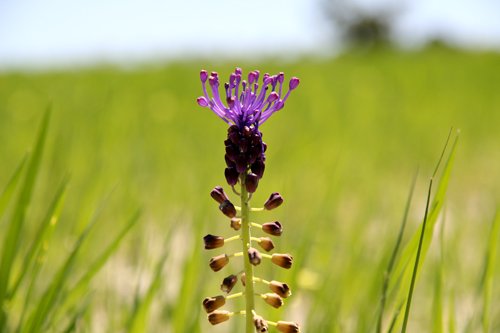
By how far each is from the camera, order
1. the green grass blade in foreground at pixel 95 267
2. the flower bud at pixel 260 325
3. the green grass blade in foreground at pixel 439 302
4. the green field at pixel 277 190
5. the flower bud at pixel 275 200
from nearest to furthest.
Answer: the flower bud at pixel 260 325 < the flower bud at pixel 275 200 < the green grass blade in foreground at pixel 439 302 < the green grass blade in foreground at pixel 95 267 < the green field at pixel 277 190

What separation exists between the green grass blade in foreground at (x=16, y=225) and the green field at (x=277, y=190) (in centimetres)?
4

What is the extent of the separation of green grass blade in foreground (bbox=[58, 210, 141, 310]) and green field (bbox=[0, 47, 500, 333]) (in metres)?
0.03

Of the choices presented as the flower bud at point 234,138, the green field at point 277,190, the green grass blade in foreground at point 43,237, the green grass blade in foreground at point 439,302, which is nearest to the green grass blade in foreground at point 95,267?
the green field at point 277,190

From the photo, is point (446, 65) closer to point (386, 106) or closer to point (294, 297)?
point (386, 106)

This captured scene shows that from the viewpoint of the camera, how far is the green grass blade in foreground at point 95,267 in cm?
131

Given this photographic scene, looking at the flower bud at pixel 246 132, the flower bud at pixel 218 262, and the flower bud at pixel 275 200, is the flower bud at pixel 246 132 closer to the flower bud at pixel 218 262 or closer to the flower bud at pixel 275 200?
the flower bud at pixel 275 200

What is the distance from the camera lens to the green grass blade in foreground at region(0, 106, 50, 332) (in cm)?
125

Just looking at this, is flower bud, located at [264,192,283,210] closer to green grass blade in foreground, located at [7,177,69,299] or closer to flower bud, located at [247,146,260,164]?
flower bud, located at [247,146,260,164]

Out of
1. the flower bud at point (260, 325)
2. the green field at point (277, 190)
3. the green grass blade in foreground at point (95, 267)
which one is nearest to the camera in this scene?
the flower bud at point (260, 325)

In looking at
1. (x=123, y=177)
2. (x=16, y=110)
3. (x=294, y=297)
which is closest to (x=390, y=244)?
(x=294, y=297)

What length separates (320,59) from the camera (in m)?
12.8

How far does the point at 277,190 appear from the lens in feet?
10.6

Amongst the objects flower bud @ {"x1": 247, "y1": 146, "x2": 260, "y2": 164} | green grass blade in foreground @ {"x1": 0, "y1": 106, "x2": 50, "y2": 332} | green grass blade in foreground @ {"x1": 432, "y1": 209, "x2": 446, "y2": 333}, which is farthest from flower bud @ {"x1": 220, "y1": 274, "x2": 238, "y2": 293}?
green grass blade in foreground @ {"x1": 0, "y1": 106, "x2": 50, "y2": 332}

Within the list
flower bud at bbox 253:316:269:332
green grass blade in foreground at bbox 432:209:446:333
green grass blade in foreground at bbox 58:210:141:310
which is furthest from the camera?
green grass blade in foreground at bbox 58:210:141:310
